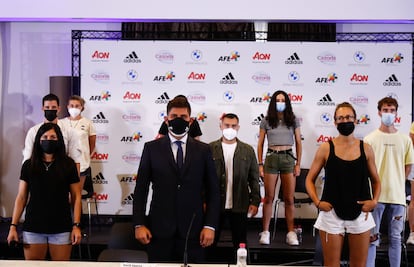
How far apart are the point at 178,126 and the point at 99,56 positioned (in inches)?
128

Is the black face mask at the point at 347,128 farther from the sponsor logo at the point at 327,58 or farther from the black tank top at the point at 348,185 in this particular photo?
the sponsor logo at the point at 327,58

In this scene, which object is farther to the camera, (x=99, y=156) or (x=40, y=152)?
(x=99, y=156)

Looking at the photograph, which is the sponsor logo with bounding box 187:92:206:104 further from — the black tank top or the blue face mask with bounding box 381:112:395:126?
the black tank top

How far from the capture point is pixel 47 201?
11.8 ft

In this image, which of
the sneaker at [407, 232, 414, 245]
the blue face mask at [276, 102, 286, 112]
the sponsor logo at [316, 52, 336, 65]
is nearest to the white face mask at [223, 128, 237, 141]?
the blue face mask at [276, 102, 286, 112]

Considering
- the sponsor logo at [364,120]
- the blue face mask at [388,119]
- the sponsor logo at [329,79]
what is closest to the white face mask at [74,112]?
the sponsor logo at [329,79]

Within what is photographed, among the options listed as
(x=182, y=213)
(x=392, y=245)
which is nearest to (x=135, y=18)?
(x=182, y=213)

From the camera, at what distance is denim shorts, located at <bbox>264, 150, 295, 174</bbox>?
17.4 ft

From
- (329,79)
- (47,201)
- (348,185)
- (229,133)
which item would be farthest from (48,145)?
(329,79)

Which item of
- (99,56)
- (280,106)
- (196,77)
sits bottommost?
(280,106)

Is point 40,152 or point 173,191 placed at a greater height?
point 40,152

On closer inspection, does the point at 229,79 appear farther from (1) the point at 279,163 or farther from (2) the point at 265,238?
(2) the point at 265,238

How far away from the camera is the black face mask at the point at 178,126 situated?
3.35 metres

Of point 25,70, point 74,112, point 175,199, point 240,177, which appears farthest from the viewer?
point 25,70
